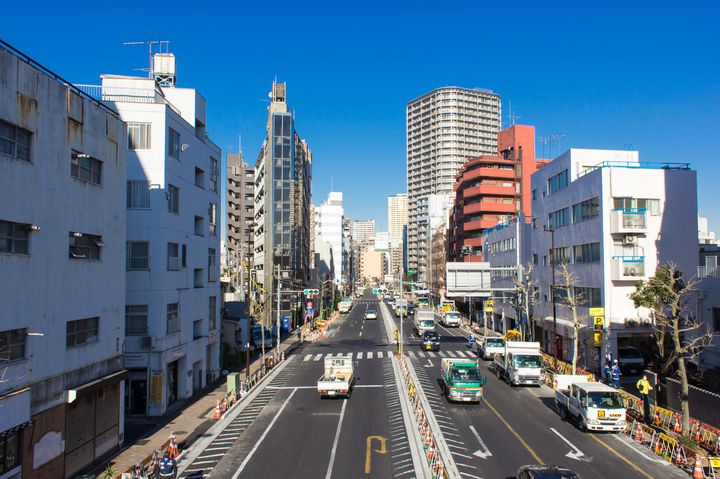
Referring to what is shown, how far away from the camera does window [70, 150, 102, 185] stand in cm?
2066

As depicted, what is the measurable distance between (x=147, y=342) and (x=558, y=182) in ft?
127

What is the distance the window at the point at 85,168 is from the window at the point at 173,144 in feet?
30.9

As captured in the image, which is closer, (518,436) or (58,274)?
(58,274)

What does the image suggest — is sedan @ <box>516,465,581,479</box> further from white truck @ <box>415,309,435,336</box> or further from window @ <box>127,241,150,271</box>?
white truck @ <box>415,309,435,336</box>

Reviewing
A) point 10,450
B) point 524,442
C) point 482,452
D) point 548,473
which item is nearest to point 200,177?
point 10,450

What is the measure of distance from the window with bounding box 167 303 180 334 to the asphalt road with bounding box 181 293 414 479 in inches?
266

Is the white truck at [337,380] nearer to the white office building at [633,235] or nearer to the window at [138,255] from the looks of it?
the window at [138,255]

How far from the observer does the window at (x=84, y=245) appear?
20750 millimetres

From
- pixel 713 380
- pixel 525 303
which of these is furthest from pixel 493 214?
pixel 713 380

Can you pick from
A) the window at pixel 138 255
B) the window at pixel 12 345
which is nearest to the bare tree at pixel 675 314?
the window at pixel 12 345

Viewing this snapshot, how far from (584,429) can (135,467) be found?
18869 mm

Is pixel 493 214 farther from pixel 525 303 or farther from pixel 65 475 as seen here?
pixel 65 475

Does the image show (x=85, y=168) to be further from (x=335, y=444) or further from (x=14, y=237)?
(x=335, y=444)

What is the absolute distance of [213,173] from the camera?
133ft
